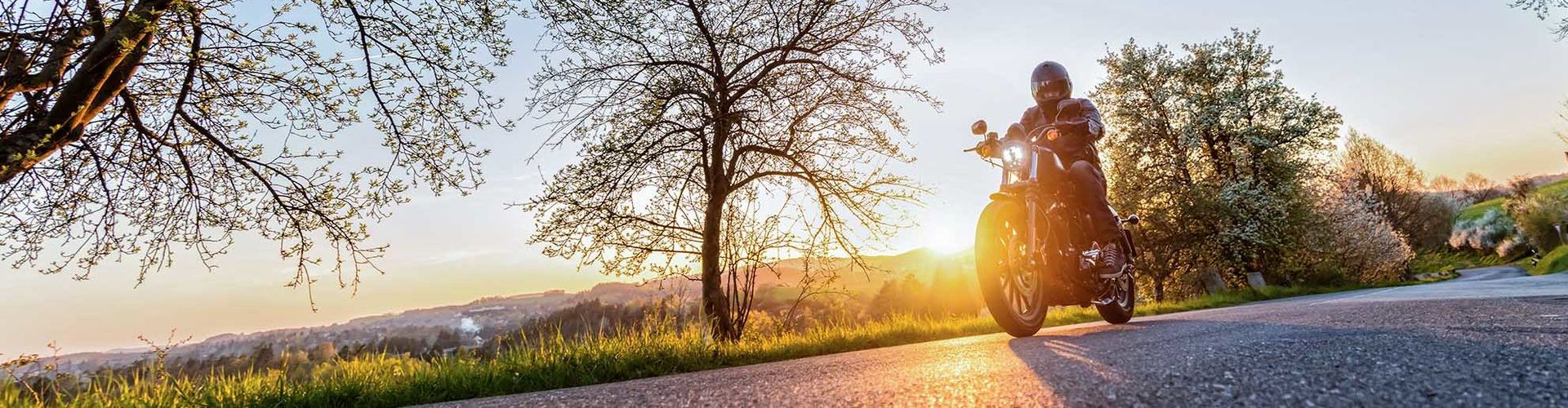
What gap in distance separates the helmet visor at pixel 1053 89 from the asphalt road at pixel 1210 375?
2.67 m

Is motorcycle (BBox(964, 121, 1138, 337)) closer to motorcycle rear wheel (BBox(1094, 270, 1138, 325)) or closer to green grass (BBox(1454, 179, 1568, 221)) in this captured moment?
motorcycle rear wheel (BBox(1094, 270, 1138, 325))

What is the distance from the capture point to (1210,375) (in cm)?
226

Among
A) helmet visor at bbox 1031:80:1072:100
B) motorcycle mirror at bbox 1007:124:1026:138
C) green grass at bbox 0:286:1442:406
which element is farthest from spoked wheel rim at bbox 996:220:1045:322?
green grass at bbox 0:286:1442:406

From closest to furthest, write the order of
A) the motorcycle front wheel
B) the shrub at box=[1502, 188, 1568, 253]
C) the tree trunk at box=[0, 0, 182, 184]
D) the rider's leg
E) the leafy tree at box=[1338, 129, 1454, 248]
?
1. the motorcycle front wheel
2. the tree trunk at box=[0, 0, 182, 184]
3. the rider's leg
4. the shrub at box=[1502, 188, 1568, 253]
5. the leafy tree at box=[1338, 129, 1454, 248]

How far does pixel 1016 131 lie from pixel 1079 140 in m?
0.77

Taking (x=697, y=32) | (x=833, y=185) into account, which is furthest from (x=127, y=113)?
(x=833, y=185)

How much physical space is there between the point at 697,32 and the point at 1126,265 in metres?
6.86

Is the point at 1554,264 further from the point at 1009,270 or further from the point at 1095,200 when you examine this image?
the point at 1009,270

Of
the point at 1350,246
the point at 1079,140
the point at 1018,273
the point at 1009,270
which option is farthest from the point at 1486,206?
the point at 1009,270

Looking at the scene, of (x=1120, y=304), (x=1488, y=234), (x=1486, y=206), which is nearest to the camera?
(x=1120, y=304)

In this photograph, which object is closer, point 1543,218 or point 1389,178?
point 1543,218

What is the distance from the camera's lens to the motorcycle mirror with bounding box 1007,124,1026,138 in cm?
538

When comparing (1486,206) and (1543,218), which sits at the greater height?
(1486,206)

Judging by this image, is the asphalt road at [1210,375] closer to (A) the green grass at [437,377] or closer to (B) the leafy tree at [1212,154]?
(A) the green grass at [437,377]
